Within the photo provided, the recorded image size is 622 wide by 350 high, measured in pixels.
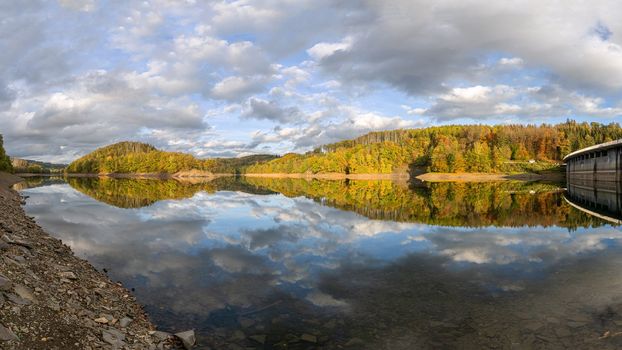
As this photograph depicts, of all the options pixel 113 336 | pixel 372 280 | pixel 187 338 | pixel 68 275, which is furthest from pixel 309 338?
pixel 68 275

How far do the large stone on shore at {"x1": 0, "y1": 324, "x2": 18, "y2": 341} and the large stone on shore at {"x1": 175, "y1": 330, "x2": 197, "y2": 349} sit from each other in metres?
3.74

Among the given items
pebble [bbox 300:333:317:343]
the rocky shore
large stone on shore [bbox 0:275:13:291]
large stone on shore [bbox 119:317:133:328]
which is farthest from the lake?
large stone on shore [bbox 0:275:13:291]

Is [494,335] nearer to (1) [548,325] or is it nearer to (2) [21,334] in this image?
(1) [548,325]

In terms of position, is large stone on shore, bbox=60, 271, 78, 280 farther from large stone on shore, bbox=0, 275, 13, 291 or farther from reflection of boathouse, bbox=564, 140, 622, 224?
reflection of boathouse, bbox=564, 140, 622, 224

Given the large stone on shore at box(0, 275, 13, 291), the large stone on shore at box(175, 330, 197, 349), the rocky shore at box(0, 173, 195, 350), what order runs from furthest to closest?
the large stone on shore at box(175, 330, 197, 349), the large stone on shore at box(0, 275, 13, 291), the rocky shore at box(0, 173, 195, 350)

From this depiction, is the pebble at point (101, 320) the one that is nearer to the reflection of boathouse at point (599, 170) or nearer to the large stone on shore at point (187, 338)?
the large stone on shore at point (187, 338)

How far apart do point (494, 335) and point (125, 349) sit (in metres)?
9.45

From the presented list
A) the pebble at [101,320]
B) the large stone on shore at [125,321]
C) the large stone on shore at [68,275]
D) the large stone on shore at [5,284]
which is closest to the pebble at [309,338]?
the large stone on shore at [125,321]

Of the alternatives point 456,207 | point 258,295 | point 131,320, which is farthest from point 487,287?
point 456,207

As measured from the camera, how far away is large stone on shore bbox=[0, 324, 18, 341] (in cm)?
Result: 735

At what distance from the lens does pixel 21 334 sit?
776 centimetres

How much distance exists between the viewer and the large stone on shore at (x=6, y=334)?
7.35m

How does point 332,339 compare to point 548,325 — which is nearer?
point 332,339

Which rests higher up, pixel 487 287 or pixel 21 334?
pixel 21 334
